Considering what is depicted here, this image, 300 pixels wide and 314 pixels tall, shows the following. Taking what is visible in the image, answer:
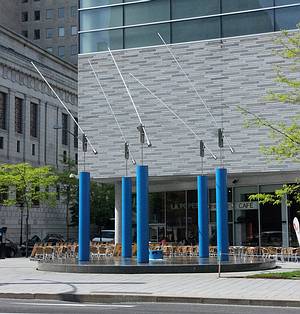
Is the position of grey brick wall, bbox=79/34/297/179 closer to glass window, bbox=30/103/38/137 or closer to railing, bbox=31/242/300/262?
railing, bbox=31/242/300/262

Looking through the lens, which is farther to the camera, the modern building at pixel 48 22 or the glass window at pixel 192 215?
the modern building at pixel 48 22

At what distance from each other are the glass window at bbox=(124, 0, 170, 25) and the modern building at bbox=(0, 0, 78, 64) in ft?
198

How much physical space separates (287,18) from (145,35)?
8.06 metres

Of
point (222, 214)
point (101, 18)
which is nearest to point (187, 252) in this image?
point (222, 214)

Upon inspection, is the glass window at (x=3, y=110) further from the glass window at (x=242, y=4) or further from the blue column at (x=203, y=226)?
the blue column at (x=203, y=226)

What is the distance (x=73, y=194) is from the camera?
215 ft

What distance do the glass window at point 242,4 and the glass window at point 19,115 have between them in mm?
34453

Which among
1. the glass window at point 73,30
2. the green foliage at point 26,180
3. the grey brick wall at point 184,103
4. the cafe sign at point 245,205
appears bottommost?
the cafe sign at point 245,205

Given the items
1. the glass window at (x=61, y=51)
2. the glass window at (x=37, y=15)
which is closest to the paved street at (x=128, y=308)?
the glass window at (x=61, y=51)

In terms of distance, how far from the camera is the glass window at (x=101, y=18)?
126 ft

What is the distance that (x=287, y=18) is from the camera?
35.0 meters

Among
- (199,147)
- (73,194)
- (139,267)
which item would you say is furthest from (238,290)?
(73,194)

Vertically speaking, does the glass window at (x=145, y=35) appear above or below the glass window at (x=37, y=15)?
below

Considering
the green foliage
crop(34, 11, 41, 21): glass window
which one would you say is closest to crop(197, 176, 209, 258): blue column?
the green foliage
